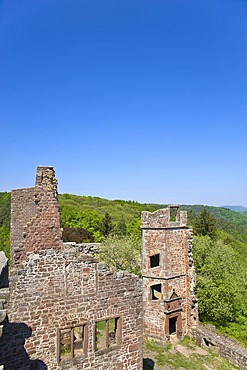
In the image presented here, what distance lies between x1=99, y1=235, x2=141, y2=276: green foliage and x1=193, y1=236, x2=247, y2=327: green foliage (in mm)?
5551

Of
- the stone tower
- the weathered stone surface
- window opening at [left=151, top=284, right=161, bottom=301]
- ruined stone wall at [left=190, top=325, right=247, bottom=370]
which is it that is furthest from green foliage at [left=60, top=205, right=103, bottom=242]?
the weathered stone surface

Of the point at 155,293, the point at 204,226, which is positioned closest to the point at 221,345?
the point at 155,293

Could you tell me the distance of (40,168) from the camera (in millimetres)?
11562

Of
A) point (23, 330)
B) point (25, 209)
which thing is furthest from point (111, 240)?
point (23, 330)

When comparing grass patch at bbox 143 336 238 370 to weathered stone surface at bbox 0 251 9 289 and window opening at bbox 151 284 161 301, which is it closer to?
window opening at bbox 151 284 161 301

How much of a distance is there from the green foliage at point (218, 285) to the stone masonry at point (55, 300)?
1495 centimetres

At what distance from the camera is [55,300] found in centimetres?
981

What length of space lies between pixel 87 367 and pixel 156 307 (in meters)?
9.97

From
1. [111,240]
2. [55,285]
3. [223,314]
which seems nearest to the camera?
[55,285]

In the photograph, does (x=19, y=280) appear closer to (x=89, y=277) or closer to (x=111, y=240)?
(x=89, y=277)

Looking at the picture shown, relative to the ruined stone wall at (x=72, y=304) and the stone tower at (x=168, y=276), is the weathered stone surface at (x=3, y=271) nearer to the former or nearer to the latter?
the ruined stone wall at (x=72, y=304)

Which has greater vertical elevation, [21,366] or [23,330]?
[23,330]

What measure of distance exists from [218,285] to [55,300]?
19.8 metres

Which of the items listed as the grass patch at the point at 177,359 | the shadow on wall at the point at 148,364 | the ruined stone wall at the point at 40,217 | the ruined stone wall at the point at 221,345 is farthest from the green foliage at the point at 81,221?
the ruined stone wall at the point at 40,217
